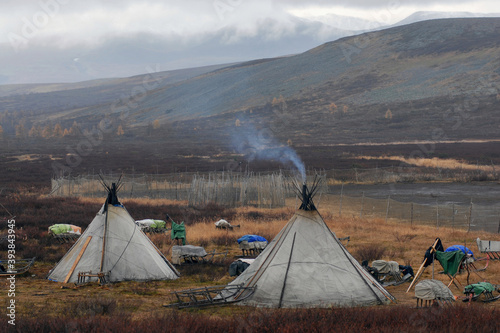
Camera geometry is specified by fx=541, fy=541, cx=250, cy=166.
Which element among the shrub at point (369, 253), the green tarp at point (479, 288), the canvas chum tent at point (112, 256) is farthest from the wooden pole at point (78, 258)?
the green tarp at point (479, 288)

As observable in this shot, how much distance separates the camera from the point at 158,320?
8430 mm

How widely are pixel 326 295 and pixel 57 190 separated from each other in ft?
85.9

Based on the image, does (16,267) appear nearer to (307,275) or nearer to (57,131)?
(307,275)

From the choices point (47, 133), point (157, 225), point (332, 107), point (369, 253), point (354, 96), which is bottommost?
point (157, 225)

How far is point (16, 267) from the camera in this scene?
14750mm

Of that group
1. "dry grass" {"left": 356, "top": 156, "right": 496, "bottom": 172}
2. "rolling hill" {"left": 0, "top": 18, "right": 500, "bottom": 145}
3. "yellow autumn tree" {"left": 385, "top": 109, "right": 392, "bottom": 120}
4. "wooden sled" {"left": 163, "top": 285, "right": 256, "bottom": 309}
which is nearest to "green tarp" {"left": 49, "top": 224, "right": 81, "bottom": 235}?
"wooden sled" {"left": 163, "top": 285, "right": 256, "bottom": 309}

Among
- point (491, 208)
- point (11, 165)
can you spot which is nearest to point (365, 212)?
point (491, 208)

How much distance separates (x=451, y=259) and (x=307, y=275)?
350 cm

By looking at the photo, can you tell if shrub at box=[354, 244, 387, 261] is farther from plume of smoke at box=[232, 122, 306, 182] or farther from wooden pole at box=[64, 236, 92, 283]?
plume of smoke at box=[232, 122, 306, 182]

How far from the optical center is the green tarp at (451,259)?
11.9 m

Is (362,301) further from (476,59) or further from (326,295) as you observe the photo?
(476,59)

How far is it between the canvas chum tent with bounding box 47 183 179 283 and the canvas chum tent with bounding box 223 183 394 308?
10.2 ft

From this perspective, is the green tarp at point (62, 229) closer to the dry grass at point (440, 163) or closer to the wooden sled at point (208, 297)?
the wooden sled at point (208, 297)

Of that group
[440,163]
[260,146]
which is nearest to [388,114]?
[260,146]
